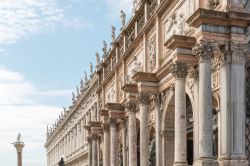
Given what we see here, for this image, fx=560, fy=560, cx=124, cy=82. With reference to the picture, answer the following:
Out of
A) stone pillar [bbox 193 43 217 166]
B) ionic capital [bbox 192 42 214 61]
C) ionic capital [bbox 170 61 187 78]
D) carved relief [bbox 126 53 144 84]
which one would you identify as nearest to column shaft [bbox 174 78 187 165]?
ionic capital [bbox 170 61 187 78]

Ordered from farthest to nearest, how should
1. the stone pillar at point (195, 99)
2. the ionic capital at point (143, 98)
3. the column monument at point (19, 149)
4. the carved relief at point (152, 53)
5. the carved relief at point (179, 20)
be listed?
1. the column monument at point (19, 149)
2. the carved relief at point (152, 53)
3. the ionic capital at point (143, 98)
4. the carved relief at point (179, 20)
5. the stone pillar at point (195, 99)

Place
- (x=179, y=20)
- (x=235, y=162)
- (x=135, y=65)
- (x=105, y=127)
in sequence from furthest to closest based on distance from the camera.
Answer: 1. (x=105, y=127)
2. (x=135, y=65)
3. (x=179, y=20)
4. (x=235, y=162)

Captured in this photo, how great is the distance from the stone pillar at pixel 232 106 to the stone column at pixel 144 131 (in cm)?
894

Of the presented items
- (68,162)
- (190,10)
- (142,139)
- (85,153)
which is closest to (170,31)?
(190,10)

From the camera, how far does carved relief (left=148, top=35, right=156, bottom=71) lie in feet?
107

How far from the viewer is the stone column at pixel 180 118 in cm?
2472

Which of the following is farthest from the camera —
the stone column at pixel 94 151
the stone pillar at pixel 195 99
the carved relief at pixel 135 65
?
the stone column at pixel 94 151

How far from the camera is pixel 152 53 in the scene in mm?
32906

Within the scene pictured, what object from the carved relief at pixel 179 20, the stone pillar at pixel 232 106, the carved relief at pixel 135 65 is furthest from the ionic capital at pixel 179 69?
the carved relief at pixel 135 65

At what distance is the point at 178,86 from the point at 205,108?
381 cm

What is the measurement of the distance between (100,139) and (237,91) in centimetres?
2836

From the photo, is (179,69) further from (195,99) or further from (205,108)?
(205,108)

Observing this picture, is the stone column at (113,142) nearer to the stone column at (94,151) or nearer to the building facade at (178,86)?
the building facade at (178,86)

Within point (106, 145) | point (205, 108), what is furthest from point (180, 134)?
point (106, 145)
